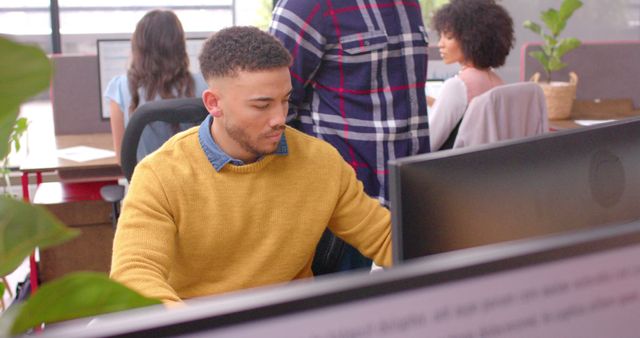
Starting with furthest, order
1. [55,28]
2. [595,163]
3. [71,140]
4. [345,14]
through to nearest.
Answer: [55,28] < [71,140] < [345,14] < [595,163]

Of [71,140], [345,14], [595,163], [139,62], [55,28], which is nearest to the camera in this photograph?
[595,163]

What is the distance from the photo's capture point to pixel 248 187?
1.44 metres

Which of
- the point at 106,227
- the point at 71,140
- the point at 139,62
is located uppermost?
the point at 139,62

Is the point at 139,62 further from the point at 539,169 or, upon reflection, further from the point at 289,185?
the point at 539,169

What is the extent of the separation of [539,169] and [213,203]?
2.16ft

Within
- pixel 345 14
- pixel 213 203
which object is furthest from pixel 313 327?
pixel 345 14

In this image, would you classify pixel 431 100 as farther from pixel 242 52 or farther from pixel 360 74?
pixel 242 52

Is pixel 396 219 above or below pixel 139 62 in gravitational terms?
below

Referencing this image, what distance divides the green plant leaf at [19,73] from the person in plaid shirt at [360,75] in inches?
54.7

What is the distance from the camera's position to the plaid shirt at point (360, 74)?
1.78 m

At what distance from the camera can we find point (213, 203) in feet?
4.61

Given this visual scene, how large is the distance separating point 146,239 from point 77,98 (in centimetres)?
247

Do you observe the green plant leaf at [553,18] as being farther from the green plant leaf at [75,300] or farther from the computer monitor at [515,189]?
the green plant leaf at [75,300]

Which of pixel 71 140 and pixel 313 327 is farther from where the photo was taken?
pixel 71 140
